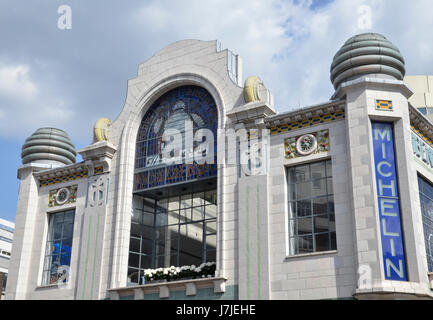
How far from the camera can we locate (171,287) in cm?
2347

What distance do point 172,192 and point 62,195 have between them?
19.6ft

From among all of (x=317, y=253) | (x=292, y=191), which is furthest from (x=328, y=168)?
(x=317, y=253)

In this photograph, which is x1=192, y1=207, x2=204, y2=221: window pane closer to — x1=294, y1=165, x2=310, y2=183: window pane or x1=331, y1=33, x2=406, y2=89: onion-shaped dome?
x1=294, y1=165, x2=310, y2=183: window pane

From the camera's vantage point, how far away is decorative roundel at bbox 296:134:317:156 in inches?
891

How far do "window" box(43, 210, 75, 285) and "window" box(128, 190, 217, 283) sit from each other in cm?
350

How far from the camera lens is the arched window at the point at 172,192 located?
25969mm

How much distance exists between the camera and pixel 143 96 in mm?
27906

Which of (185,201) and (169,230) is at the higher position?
(185,201)

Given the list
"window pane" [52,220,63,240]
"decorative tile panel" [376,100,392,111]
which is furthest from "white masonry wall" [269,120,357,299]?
"window pane" [52,220,63,240]

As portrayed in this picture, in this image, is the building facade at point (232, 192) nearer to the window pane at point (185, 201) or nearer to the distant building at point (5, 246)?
the window pane at point (185, 201)

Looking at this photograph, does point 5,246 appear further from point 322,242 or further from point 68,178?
point 322,242
